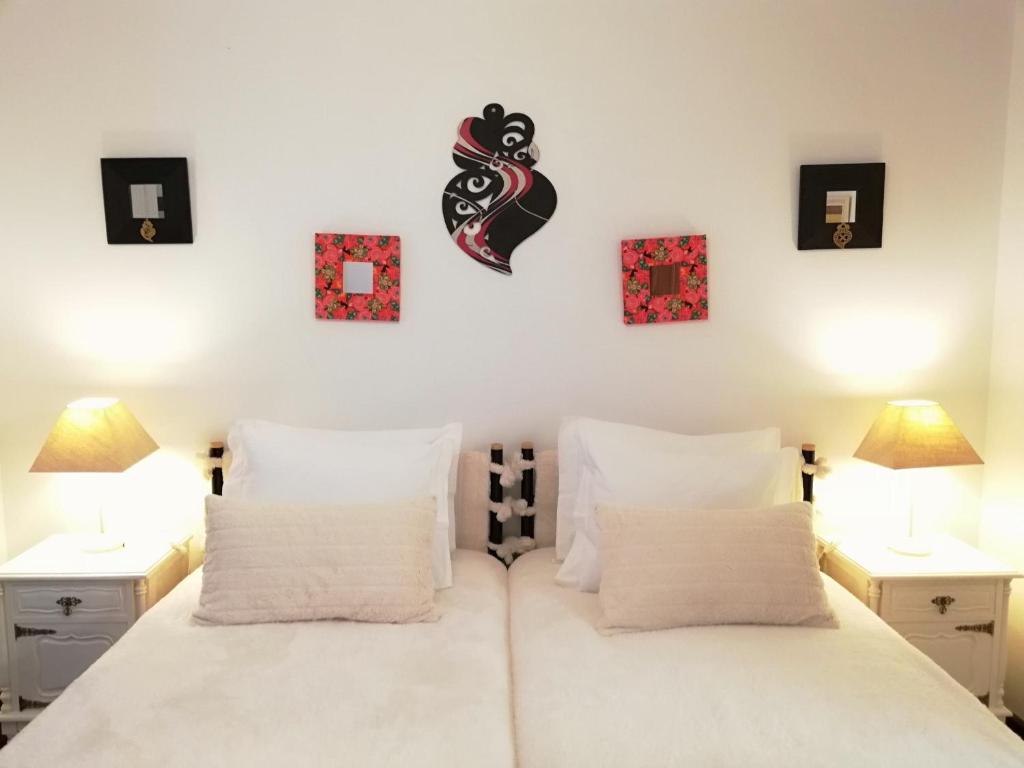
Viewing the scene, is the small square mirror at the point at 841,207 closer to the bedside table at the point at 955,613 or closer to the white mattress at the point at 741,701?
the bedside table at the point at 955,613

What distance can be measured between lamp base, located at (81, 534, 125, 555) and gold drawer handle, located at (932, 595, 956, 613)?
262 cm

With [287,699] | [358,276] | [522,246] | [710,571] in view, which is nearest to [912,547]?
[710,571]

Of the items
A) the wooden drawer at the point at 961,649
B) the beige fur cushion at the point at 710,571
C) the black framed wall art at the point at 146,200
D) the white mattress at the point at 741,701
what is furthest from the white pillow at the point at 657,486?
the black framed wall art at the point at 146,200

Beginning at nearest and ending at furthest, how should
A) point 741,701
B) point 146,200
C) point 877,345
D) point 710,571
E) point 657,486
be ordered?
point 741,701 < point 710,571 < point 657,486 < point 146,200 < point 877,345

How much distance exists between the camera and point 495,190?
246 centimetres

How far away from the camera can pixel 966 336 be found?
256 cm

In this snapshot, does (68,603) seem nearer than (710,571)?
No

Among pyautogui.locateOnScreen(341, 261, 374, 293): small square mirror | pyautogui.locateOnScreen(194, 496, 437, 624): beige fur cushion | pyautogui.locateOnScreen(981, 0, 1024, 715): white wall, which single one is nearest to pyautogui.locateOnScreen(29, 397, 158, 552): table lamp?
pyautogui.locateOnScreen(194, 496, 437, 624): beige fur cushion

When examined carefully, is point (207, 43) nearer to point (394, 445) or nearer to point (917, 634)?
point (394, 445)

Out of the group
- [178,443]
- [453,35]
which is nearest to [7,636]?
[178,443]

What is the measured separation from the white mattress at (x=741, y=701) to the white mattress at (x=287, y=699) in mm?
108

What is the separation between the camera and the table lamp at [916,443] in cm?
226

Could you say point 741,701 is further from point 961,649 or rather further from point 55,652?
point 55,652

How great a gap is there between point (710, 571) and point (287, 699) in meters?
1.08
